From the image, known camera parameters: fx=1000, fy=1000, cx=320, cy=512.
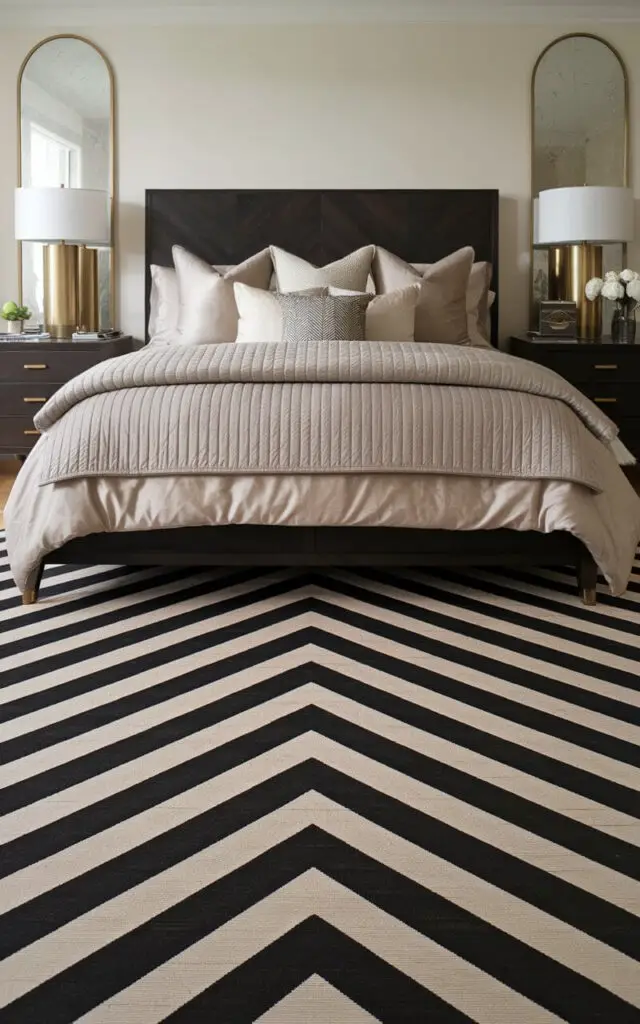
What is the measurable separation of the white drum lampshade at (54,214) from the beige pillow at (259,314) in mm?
1015

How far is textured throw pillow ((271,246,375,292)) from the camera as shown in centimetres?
458

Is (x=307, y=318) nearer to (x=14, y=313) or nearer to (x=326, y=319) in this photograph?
(x=326, y=319)

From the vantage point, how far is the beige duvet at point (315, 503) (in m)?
2.88

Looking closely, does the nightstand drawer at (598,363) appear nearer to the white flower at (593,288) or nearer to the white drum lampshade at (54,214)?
the white flower at (593,288)

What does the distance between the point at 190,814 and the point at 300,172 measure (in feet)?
13.2

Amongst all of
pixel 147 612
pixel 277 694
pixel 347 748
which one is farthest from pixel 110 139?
pixel 347 748

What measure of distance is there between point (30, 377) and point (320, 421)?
7.36 ft

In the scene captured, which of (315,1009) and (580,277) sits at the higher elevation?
(580,277)

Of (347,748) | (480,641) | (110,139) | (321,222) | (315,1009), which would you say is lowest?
(315,1009)

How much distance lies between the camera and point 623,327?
4816 millimetres

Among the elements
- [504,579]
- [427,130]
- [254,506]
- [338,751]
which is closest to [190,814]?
[338,751]

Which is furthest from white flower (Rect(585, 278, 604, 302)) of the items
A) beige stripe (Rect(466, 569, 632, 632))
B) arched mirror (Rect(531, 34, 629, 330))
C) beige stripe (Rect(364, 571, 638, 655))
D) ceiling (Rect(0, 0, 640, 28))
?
beige stripe (Rect(364, 571, 638, 655))

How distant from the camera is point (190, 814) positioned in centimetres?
178

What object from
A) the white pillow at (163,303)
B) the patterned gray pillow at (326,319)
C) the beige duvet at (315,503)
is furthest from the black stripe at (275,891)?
the white pillow at (163,303)
